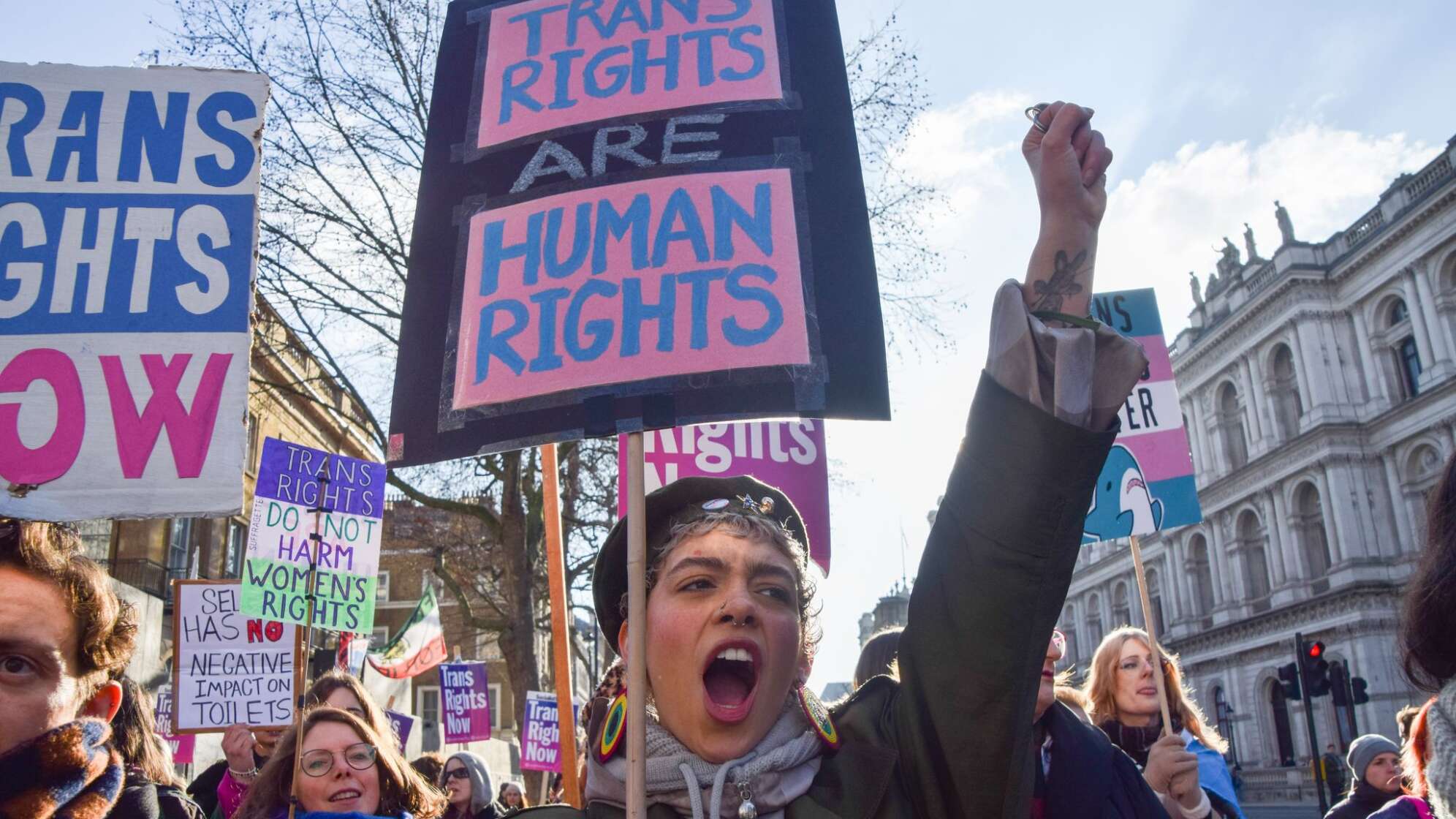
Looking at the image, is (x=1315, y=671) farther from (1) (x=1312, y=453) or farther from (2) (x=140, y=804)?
(1) (x=1312, y=453)

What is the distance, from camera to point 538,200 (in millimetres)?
2529

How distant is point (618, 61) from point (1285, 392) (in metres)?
48.0

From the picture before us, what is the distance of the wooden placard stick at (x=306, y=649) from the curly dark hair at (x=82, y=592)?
1561mm

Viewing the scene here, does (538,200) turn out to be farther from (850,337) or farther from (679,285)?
(850,337)

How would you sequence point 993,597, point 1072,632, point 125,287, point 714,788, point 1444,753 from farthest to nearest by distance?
1. point 1072,632
2. point 125,287
3. point 1444,753
4. point 714,788
5. point 993,597

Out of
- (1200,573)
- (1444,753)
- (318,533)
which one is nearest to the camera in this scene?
(1444,753)

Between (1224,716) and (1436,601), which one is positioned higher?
(1436,601)

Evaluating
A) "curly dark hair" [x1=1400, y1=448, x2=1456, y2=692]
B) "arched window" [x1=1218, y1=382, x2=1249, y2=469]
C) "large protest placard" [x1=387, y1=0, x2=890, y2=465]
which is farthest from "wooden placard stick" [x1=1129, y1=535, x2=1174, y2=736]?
"arched window" [x1=1218, y1=382, x2=1249, y2=469]

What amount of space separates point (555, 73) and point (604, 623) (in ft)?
4.58

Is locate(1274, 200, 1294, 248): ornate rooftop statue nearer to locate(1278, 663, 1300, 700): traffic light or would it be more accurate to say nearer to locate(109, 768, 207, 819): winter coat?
locate(1278, 663, 1300, 700): traffic light

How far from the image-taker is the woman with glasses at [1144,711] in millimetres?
4535

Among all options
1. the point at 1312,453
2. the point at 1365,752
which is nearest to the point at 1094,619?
the point at 1312,453

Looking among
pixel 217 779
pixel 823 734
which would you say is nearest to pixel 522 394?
pixel 823 734

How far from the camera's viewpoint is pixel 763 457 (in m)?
5.66
